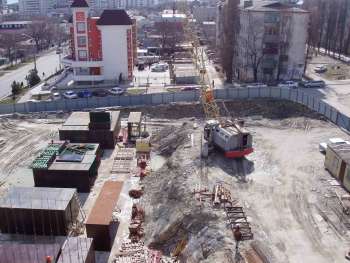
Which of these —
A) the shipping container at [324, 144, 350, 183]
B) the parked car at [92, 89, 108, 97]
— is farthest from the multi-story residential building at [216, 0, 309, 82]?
the shipping container at [324, 144, 350, 183]

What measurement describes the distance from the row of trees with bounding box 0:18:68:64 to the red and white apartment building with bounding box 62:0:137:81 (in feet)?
118

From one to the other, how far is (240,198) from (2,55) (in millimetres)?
91942

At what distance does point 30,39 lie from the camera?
382 ft

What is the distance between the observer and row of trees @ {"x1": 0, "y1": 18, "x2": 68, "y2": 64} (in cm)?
9749

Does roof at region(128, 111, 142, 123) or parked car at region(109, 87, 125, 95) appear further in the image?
parked car at region(109, 87, 125, 95)

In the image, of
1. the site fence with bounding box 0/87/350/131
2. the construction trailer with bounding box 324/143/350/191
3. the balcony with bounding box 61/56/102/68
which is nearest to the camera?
the construction trailer with bounding box 324/143/350/191

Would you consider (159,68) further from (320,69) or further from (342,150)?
(342,150)

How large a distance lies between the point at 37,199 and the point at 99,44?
4182 cm

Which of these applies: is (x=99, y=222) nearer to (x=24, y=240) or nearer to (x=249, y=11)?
(x=24, y=240)

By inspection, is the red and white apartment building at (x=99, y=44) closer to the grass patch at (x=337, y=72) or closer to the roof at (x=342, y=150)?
the grass patch at (x=337, y=72)

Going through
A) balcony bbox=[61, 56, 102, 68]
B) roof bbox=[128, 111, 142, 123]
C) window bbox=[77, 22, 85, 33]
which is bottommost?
roof bbox=[128, 111, 142, 123]

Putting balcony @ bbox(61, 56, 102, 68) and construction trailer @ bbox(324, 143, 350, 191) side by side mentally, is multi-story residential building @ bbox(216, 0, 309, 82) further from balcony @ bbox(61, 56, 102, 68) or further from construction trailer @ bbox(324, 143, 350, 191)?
construction trailer @ bbox(324, 143, 350, 191)

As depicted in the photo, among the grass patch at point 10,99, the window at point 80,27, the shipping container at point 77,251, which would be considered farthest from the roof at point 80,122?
the window at point 80,27

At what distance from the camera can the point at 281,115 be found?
1746 inches
